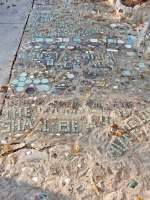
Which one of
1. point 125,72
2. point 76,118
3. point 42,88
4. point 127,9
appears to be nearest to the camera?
point 76,118

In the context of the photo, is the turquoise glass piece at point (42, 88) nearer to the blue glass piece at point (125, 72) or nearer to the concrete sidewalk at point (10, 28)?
the concrete sidewalk at point (10, 28)

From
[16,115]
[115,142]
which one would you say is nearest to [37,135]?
[16,115]

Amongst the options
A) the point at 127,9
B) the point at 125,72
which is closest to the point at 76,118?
the point at 125,72

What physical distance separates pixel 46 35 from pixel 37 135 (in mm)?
2424

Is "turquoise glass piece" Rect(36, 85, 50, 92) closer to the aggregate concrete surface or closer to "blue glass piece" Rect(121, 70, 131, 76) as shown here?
the aggregate concrete surface

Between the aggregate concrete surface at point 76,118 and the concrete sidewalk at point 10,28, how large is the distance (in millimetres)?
140

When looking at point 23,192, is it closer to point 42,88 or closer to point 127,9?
point 42,88

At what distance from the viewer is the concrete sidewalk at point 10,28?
12.5 ft

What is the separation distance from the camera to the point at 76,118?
3.01 metres

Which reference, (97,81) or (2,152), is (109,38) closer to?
(97,81)

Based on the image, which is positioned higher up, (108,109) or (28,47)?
(28,47)

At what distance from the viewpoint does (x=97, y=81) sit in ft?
11.8

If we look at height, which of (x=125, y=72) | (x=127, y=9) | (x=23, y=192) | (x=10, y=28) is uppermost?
(x=127, y=9)

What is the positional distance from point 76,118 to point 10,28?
9.07 ft
